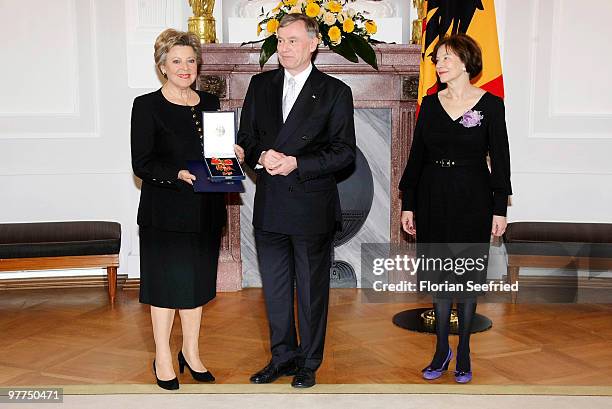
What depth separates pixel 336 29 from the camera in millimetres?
5305

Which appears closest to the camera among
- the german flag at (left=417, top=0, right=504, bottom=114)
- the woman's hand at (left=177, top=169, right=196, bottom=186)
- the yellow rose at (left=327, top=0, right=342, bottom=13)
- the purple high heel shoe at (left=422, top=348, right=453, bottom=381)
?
the woman's hand at (left=177, top=169, right=196, bottom=186)

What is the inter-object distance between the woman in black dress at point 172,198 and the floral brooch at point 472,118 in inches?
47.3

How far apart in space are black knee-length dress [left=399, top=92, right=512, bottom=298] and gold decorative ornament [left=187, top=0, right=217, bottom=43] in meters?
2.46

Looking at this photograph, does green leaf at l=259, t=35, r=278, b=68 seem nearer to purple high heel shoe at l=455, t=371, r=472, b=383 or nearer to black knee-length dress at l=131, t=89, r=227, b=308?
black knee-length dress at l=131, t=89, r=227, b=308

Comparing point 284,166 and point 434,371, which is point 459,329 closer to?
point 434,371

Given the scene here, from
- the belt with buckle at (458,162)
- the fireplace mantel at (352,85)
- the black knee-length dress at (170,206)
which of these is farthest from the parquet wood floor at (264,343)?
the belt with buckle at (458,162)

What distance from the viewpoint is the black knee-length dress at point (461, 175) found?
149 inches

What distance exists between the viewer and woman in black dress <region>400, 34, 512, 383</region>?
3781 mm

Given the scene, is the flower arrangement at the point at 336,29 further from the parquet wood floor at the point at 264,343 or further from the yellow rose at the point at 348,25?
the parquet wood floor at the point at 264,343

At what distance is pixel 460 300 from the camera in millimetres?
3920

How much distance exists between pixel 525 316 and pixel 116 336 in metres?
2.65

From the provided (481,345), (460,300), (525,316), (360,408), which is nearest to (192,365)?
(360,408)

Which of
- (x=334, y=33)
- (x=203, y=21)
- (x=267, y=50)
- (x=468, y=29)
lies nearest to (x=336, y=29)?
(x=334, y=33)

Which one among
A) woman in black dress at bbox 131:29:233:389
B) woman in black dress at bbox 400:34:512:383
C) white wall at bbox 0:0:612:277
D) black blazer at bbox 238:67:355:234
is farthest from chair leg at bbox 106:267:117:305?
woman in black dress at bbox 400:34:512:383
